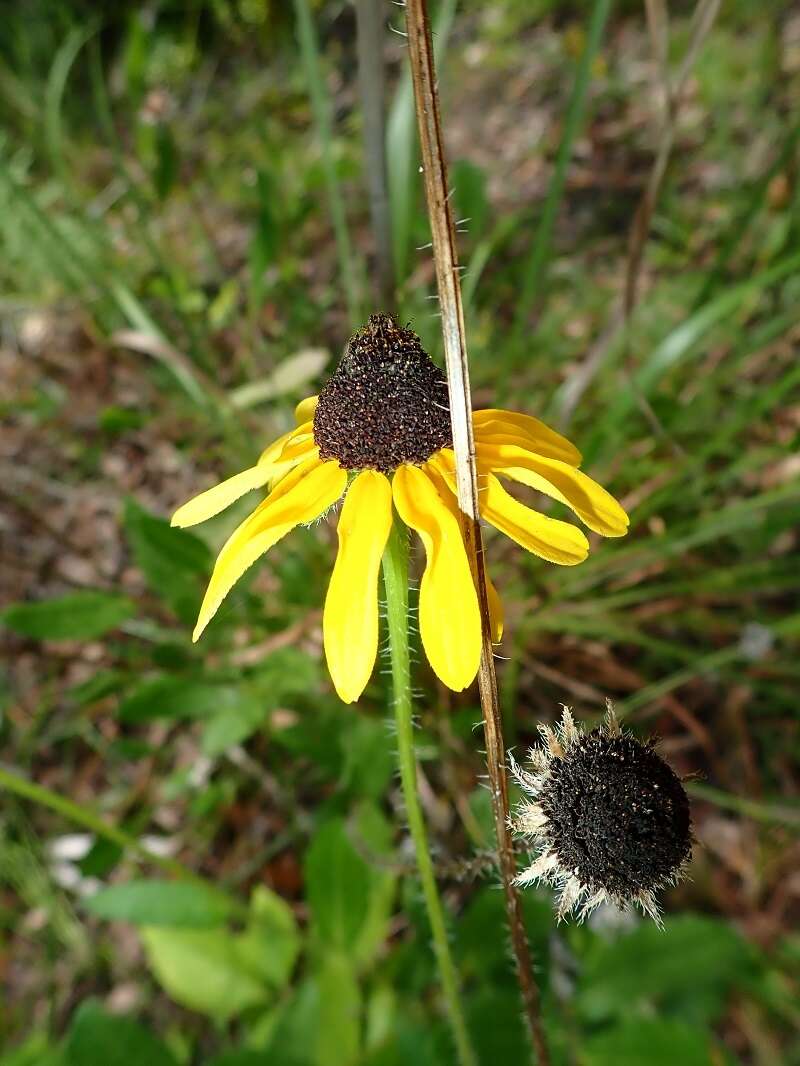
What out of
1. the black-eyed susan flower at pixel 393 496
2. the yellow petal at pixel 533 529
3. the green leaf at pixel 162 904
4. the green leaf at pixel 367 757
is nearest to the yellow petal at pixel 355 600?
the black-eyed susan flower at pixel 393 496

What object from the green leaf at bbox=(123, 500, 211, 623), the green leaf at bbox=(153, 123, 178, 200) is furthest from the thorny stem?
the green leaf at bbox=(153, 123, 178, 200)

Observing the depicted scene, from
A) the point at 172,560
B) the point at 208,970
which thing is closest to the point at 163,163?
the point at 172,560

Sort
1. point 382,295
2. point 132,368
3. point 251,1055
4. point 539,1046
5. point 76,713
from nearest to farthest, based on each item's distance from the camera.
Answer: point 539,1046 < point 251,1055 < point 382,295 < point 76,713 < point 132,368

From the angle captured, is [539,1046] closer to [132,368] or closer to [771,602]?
[771,602]

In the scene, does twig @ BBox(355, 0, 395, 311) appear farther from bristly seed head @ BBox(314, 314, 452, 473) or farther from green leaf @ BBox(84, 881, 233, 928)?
green leaf @ BBox(84, 881, 233, 928)

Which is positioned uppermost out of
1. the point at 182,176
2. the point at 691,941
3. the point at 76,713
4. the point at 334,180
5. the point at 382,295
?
the point at 182,176

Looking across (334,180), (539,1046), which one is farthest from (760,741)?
(334,180)
